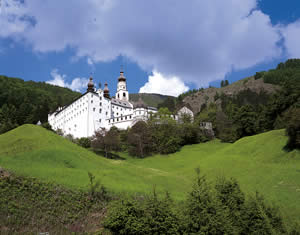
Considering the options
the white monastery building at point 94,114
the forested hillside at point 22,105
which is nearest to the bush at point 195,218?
the white monastery building at point 94,114

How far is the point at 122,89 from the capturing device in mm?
112250

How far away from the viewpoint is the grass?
2598 cm

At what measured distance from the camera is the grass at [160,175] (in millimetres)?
25984

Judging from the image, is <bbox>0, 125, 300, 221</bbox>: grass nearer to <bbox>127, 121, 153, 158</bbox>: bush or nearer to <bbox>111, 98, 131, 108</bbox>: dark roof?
<bbox>127, 121, 153, 158</bbox>: bush

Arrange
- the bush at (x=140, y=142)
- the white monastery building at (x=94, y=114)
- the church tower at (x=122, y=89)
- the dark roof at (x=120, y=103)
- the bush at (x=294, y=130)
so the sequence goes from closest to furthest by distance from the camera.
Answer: the bush at (x=294, y=130) → the bush at (x=140, y=142) → the white monastery building at (x=94, y=114) → the dark roof at (x=120, y=103) → the church tower at (x=122, y=89)

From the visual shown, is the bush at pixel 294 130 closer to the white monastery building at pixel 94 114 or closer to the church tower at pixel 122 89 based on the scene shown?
the white monastery building at pixel 94 114

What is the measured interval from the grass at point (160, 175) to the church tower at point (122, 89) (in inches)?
2679

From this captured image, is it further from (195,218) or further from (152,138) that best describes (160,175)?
(152,138)

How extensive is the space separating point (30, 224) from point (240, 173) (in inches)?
1027

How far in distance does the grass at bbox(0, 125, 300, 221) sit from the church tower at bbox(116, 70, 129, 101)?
6805cm

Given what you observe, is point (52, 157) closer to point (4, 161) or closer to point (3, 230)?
point (4, 161)

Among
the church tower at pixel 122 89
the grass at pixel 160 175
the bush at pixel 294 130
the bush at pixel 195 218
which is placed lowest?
the bush at pixel 195 218

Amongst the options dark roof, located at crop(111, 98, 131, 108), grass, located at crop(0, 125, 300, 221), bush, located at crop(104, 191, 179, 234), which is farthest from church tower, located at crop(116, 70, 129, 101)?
Result: bush, located at crop(104, 191, 179, 234)

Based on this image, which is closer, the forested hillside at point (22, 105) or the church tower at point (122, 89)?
the forested hillside at point (22, 105)
